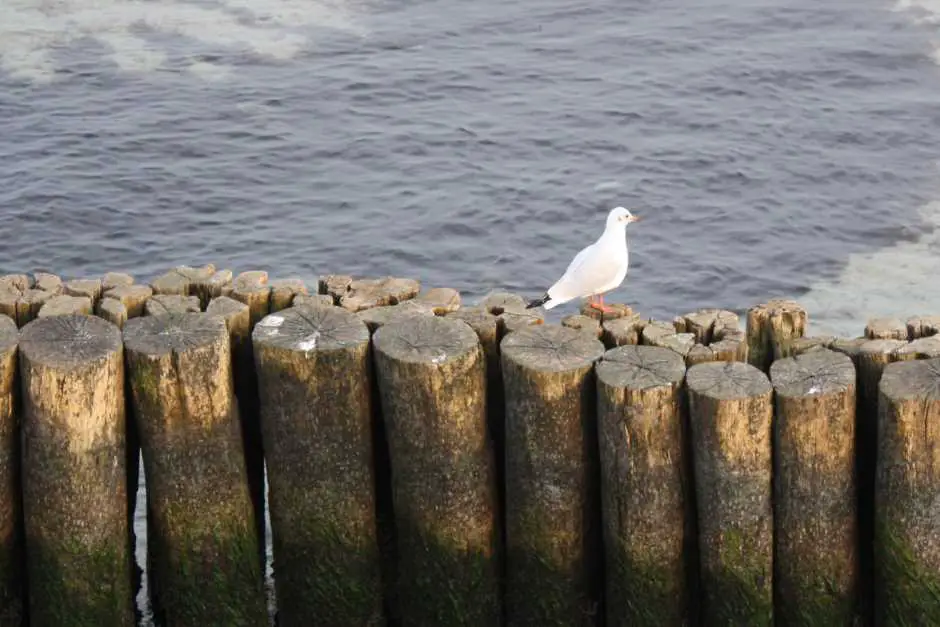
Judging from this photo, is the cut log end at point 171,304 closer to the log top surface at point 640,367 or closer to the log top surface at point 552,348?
the log top surface at point 552,348

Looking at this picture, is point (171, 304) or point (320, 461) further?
point (171, 304)

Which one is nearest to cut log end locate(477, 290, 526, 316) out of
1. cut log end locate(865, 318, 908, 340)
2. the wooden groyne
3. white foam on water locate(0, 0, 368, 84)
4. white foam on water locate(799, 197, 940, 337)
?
the wooden groyne

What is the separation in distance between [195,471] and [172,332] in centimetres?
73

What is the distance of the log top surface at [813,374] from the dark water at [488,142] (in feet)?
22.3

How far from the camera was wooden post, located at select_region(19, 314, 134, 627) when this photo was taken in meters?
8.07

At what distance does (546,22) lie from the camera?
22.6m

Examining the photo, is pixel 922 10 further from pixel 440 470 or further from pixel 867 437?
→ pixel 440 470

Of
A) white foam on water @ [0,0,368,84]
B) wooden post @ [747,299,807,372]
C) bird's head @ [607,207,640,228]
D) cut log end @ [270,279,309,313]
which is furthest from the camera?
white foam on water @ [0,0,368,84]

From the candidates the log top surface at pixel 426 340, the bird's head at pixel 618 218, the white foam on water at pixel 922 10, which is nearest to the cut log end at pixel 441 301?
the log top surface at pixel 426 340

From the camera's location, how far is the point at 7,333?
829 centimetres

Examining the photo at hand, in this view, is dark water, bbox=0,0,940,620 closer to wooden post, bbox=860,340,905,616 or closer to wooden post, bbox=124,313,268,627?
wooden post, bbox=860,340,905,616

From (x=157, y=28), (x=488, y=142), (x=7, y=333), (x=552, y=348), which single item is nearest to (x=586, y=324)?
(x=552, y=348)

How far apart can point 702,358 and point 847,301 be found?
7.59 metres

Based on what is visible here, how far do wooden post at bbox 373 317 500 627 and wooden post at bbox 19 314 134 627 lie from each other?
1.39 m
